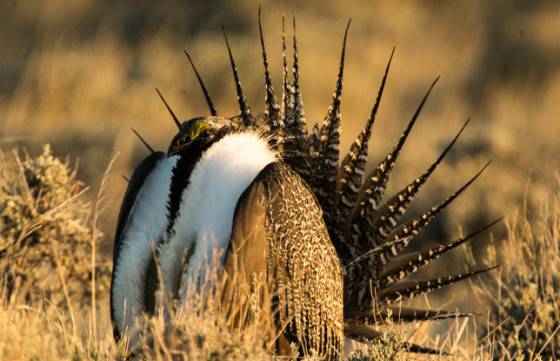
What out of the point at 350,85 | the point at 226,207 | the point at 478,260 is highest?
the point at 350,85

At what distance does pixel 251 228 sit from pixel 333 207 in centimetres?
104

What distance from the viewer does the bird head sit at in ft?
7.55

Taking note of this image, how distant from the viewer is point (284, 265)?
7.36 feet

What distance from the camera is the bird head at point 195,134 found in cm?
230

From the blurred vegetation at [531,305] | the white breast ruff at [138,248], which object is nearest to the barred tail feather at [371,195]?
the blurred vegetation at [531,305]

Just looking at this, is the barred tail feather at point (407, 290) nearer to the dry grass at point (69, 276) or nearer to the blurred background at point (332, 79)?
the dry grass at point (69, 276)

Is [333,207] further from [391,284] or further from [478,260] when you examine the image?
[478,260]

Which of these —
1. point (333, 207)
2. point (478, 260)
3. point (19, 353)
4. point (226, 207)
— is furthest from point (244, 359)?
point (478, 260)

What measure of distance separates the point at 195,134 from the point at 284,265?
65 centimetres

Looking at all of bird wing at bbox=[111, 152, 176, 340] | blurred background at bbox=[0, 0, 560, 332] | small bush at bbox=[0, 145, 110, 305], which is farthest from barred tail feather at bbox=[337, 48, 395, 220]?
blurred background at bbox=[0, 0, 560, 332]

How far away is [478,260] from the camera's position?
747 centimetres

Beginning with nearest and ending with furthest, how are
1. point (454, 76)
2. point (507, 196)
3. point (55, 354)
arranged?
point (55, 354) < point (507, 196) < point (454, 76)

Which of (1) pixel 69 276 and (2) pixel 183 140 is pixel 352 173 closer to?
(2) pixel 183 140

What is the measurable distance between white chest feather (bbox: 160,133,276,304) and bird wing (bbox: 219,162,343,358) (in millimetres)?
126
